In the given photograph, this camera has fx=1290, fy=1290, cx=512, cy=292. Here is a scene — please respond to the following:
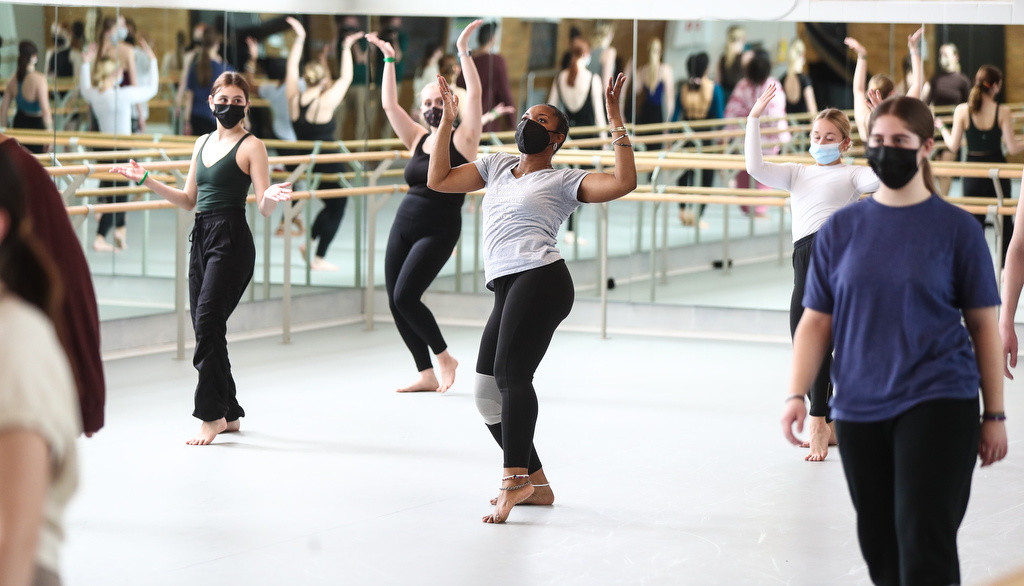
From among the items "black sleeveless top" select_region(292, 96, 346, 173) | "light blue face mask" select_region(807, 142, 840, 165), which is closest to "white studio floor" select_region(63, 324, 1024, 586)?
"light blue face mask" select_region(807, 142, 840, 165)

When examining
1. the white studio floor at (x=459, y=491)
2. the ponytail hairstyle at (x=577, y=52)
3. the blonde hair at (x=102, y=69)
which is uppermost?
the ponytail hairstyle at (x=577, y=52)

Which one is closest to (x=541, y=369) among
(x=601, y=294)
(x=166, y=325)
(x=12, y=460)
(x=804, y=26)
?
(x=601, y=294)

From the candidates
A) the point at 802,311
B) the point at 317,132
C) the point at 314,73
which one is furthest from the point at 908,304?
the point at 314,73

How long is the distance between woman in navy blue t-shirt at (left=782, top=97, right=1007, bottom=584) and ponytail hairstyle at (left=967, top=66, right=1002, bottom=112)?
5.57m

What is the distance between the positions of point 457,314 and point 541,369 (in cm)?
189

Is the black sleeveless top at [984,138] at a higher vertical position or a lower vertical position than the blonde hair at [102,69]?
lower

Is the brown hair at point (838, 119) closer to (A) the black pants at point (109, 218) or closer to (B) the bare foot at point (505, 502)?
(B) the bare foot at point (505, 502)

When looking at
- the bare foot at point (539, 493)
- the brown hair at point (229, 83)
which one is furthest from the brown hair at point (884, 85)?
the bare foot at point (539, 493)

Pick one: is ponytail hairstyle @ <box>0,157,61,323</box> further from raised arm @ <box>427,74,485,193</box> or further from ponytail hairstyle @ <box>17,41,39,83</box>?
ponytail hairstyle @ <box>17,41,39,83</box>

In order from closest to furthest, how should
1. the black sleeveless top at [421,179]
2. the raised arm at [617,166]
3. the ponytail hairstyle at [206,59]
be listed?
the raised arm at [617,166], the black sleeveless top at [421,179], the ponytail hairstyle at [206,59]

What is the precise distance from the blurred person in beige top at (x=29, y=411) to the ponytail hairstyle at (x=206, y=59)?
20.7 ft

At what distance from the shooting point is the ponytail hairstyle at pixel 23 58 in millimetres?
6977

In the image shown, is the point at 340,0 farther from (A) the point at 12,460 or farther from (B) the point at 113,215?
(A) the point at 12,460

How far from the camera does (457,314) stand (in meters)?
9.02
